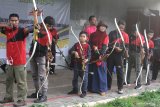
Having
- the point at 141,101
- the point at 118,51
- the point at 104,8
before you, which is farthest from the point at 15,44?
the point at 104,8

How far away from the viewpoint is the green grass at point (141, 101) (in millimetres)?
7585

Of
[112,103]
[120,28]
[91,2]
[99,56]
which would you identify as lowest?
[112,103]

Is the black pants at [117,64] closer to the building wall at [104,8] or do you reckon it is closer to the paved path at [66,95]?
the paved path at [66,95]

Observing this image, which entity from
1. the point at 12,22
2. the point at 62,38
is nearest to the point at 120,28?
the point at 12,22

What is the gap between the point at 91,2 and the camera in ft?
44.8

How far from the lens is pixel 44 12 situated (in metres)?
11.6

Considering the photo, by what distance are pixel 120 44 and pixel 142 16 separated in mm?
6581

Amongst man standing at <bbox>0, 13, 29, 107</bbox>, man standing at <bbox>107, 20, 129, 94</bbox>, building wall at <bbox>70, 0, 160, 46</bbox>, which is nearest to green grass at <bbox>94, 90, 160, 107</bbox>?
man standing at <bbox>107, 20, 129, 94</bbox>

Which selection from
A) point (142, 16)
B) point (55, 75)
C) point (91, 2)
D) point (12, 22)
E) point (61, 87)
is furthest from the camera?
point (142, 16)

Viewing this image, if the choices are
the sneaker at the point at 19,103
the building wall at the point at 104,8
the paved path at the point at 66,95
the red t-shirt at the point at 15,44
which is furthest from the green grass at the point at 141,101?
the building wall at the point at 104,8

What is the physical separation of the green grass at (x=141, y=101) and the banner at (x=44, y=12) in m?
4.18

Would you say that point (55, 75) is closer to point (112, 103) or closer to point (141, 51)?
point (141, 51)

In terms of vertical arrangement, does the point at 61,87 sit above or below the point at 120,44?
below

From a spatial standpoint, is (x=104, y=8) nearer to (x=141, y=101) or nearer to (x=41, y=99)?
(x=141, y=101)
